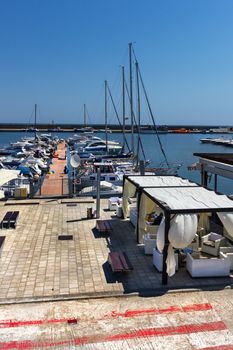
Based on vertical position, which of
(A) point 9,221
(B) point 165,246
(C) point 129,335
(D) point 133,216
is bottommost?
(C) point 129,335

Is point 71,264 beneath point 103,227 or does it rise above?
beneath

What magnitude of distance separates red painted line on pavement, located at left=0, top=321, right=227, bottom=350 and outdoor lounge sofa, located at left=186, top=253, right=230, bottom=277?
2.73 m

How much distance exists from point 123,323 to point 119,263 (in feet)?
10.3

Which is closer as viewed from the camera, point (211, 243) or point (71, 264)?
point (71, 264)

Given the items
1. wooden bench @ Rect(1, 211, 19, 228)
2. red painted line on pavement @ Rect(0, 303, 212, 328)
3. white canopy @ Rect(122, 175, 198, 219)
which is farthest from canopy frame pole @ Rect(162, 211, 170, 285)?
wooden bench @ Rect(1, 211, 19, 228)

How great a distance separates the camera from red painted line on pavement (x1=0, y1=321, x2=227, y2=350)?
8523 millimetres

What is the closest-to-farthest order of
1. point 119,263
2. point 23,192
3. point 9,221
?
point 119,263 < point 9,221 < point 23,192

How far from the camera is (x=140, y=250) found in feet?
48.9

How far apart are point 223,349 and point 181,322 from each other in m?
1.32

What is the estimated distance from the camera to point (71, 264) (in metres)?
13.3

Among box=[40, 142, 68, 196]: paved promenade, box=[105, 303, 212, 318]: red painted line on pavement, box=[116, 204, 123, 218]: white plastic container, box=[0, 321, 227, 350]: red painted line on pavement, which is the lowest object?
box=[40, 142, 68, 196]: paved promenade

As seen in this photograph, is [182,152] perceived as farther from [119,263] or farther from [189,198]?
[119,263]

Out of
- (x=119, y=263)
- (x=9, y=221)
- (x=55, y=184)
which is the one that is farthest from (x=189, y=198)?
(x=55, y=184)

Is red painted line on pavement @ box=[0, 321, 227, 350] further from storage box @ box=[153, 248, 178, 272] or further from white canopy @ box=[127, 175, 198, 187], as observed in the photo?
white canopy @ box=[127, 175, 198, 187]
